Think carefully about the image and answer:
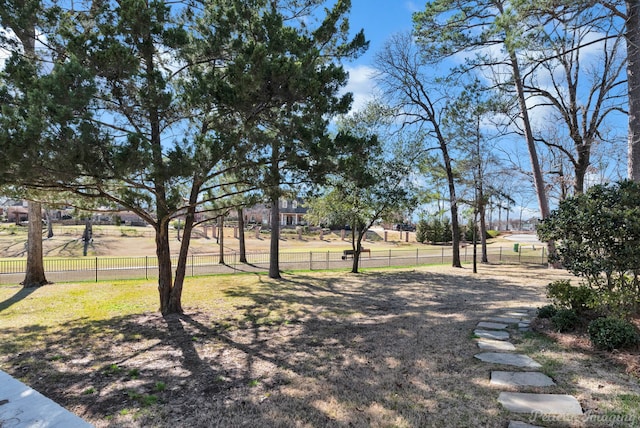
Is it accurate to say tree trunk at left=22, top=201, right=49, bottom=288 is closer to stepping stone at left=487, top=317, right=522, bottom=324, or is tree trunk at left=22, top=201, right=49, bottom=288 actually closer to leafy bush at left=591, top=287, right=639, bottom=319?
stepping stone at left=487, top=317, right=522, bottom=324

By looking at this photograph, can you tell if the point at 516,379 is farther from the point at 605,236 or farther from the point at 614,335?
the point at 605,236

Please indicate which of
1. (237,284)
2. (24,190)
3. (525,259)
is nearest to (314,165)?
(24,190)

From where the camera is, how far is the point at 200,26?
669 cm

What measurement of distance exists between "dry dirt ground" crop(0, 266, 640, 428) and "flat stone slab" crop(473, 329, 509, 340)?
23 centimetres

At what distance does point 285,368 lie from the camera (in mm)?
4375

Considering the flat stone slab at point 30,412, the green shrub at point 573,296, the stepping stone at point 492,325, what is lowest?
the stepping stone at point 492,325

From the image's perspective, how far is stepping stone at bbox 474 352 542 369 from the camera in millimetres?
3957

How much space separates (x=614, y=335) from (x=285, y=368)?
153 inches

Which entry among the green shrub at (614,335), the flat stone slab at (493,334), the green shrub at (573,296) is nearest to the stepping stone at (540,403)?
the green shrub at (614,335)

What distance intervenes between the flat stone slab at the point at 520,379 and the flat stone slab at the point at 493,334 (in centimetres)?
136

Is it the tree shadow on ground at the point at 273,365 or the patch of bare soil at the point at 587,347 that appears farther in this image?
the patch of bare soil at the point at 587,347

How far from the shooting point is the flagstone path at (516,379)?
295cm

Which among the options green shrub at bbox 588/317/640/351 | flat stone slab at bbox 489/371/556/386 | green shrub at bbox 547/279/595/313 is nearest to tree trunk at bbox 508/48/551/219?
green shrub at bbox 547/279/595/313

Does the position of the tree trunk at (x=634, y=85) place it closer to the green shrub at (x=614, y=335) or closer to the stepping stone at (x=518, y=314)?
the stepping stone at (x=518, y=314)
